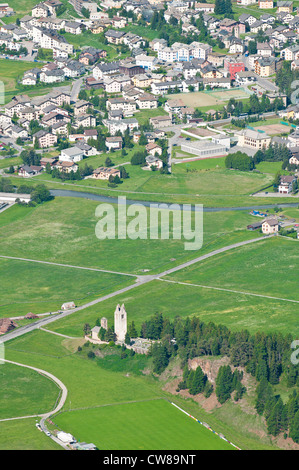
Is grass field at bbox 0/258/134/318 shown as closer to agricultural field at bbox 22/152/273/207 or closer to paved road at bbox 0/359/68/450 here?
paved road at bbox 0/359/68/450

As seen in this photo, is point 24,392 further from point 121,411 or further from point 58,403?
point 121,411

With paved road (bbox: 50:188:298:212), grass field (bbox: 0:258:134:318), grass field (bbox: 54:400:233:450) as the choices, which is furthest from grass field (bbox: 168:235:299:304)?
grass field (bbox: 54:400:233:450)

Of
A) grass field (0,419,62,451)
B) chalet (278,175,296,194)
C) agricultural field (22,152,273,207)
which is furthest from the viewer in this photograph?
chalet (278,175,296,194)

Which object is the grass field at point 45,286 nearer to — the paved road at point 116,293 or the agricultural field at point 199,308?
the paved road at point 116,293

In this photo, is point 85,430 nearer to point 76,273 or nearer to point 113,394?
point 113,394

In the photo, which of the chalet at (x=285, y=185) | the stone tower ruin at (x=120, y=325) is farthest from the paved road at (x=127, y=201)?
the stone tower ruin at (x=120, y=325)
